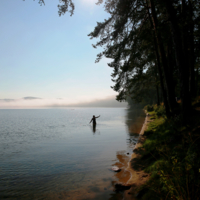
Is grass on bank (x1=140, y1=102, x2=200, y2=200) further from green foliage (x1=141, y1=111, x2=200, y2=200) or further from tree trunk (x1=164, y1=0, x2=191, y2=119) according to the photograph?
tree trunk (x1=164, y1=0, x2=191, y2=119)

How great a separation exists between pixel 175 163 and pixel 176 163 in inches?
10.2

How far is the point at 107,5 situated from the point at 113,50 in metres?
3.41

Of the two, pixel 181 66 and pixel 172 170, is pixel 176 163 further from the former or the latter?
pixel 181 66

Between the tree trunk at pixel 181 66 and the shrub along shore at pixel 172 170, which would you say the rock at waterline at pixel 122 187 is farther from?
the tree trunk at pixel 181 66

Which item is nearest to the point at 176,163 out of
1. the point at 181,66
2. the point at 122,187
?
the point at 122,187

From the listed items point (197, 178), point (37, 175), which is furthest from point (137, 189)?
point (37, 175)

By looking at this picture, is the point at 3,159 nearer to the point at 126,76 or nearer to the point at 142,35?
the point at 126,76

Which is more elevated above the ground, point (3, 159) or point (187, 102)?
point (187, 102)

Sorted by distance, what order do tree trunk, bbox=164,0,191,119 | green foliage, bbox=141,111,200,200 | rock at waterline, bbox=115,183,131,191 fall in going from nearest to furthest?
green foliage, bbox=141,111,200,200 < rock at waterline, bbox=115,183,131,191 < tree trunk, bbox=164,0,191,119

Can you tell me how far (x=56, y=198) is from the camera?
5.00m

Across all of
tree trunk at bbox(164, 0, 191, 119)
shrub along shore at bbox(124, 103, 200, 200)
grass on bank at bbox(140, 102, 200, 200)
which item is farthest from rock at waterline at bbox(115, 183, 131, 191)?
tree trunk at bbox(164, 0, 191, 119)

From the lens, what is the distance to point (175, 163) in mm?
3277

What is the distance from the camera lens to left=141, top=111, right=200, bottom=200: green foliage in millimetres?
2973

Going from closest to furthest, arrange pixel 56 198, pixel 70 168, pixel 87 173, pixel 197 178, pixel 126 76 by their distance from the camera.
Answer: pixel 197 178 < pixel 56 198 < pixel 87 173 < pixel 70 168 < pixel 126 76
